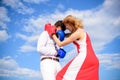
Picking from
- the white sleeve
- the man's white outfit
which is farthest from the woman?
the white sleeve

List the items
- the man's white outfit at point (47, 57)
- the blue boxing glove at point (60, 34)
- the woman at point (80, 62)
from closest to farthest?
the woman at point (80, 62) → the man's white outfit at point (47, 57) → the blue boxing glove at point (60, 34)

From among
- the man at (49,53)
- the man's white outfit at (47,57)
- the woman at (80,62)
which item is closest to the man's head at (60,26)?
the man at (49,53)

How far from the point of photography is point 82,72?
2119mm

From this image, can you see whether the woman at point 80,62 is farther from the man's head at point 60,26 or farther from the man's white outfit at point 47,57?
the man's head at point 60,26

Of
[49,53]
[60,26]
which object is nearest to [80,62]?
[49,53]

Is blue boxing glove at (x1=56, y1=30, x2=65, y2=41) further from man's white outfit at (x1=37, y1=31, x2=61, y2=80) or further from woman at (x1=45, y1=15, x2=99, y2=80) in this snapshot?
woman at (x1=45, y1=15, x2=99, y2=80)

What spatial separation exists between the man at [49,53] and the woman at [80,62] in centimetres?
11

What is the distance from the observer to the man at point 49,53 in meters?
2.28

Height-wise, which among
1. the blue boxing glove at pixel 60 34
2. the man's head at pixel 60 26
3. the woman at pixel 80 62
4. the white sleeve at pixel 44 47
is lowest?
the woman at pixel 80 62

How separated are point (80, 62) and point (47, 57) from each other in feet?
1.20

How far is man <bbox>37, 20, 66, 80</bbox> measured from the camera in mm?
2283

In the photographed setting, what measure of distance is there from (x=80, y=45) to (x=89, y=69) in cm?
21

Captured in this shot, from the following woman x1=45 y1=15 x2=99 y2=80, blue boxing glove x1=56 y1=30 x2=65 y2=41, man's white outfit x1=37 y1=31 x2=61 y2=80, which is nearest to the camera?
woman x1=45 y1=15 x2=99 y2=80

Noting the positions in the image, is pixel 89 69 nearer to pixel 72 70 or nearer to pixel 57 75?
pixel 72 70
